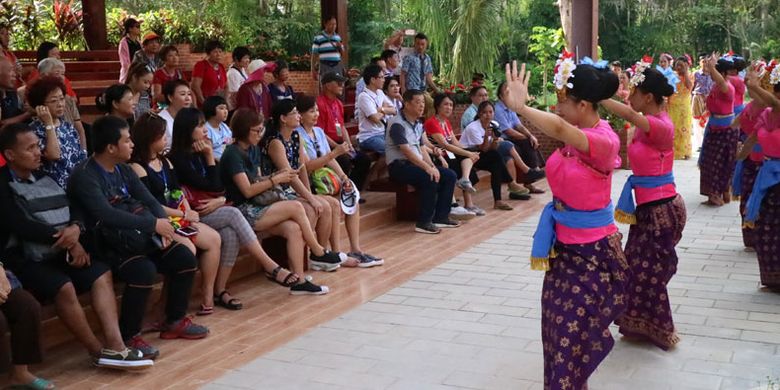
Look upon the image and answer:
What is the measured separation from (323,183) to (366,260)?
2.29ft

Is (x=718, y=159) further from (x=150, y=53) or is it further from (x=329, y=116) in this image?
(x=150, y=53)

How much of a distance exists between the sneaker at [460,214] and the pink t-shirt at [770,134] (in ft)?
11.3

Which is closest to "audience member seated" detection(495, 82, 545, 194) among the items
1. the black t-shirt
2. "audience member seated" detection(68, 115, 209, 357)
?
the black t-shirt

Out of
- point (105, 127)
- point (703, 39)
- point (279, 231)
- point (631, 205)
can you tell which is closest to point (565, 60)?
point (631, 205)

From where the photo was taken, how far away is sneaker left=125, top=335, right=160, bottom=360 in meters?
4.73

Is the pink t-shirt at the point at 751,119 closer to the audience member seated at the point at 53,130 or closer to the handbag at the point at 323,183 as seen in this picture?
the handbag at the point at 323,183

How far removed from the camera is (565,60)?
377 cm

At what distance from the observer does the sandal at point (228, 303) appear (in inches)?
227

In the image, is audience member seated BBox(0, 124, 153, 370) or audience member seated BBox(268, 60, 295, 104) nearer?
audience member seated BBox(0, 124, 153, 370)

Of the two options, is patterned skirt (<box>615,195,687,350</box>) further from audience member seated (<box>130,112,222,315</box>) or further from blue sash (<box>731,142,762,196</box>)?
audience member seated (<box>130,112,222,315</box>)

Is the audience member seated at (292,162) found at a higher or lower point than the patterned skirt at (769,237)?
higher

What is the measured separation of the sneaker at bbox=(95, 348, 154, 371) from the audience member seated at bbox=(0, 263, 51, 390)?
13.8 inches

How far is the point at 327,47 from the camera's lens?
11289mm

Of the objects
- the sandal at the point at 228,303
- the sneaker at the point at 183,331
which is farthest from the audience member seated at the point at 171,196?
the sneaker at the point at 183,331
